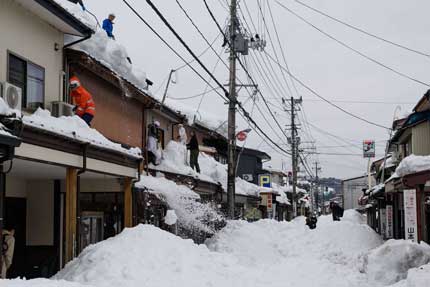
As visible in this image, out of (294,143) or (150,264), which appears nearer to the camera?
(150,264)

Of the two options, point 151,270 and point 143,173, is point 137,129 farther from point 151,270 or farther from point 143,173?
point 151,270

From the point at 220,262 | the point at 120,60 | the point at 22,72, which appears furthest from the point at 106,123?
the point at 220,262

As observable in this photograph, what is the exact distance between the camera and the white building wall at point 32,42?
1217cm

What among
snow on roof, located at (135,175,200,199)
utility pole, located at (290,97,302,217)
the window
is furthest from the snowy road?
utility pole, located at (290,97,302,217)

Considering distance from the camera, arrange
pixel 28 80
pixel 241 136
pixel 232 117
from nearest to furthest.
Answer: pixel 28 80
pixel 232 117
pixel 241 136

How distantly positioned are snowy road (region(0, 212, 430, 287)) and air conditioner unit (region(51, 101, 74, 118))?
3.29 metres

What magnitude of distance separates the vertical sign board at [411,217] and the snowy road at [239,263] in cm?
181

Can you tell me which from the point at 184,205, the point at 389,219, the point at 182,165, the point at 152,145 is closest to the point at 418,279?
the point at 184,205

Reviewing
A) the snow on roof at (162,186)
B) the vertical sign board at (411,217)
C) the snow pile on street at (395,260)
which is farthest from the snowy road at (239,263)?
the snow on roof at (162,186)

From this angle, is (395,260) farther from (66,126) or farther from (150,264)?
(66,126)

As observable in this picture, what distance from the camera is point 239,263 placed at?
675 inches

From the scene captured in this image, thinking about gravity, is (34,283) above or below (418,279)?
above

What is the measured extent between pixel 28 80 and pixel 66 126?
1592 millimetres

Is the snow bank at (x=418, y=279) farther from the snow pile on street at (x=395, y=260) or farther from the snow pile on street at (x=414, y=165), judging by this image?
the snow pile on street at (x=414, y=165)
